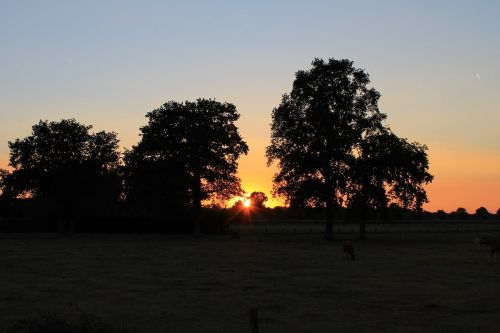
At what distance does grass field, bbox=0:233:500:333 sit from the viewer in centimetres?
1644

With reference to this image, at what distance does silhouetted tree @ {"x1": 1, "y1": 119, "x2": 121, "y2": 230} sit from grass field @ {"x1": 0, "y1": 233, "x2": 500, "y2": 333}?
46333 mm

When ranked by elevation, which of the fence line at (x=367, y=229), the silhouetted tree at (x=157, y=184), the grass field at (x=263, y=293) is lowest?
the grass field at (x=263, y=293)

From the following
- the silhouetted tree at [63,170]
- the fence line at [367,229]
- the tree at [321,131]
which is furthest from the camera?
the fence line at [367,229]

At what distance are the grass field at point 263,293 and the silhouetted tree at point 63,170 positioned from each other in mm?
46333

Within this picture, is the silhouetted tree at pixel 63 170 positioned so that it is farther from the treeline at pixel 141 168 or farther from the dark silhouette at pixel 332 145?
the dark silhouette at pixel 332 145

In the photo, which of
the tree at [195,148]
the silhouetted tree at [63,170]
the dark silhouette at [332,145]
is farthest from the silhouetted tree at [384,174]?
the silhouetted tree at [63,170]

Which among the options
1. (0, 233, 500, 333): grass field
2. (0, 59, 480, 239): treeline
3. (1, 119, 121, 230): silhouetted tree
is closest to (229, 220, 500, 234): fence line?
(0, 59, 480, 239): treeline

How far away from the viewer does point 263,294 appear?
21.6 m

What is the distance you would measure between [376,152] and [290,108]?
10.6 m

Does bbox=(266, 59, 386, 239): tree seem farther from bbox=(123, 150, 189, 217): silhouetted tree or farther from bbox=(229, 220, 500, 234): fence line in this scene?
bbox=(229, 220, 500, 234): fence line

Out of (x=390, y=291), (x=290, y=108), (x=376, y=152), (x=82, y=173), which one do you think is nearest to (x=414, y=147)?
(x=376, y=152)

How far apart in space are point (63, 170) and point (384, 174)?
42.2m

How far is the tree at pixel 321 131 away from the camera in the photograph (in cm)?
6353

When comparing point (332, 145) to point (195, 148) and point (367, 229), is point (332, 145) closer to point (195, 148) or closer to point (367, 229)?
point (195, 148)
